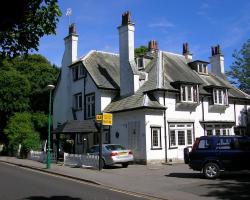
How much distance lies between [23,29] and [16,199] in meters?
6.45

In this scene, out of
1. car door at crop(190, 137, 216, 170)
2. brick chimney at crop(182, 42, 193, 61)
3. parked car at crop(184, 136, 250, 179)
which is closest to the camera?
parked car at crop(184, 136, 250, 179)

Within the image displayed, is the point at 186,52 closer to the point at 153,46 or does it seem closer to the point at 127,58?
the point at 153,46

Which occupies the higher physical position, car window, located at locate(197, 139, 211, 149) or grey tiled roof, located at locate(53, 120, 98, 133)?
grey tiled roof, located at locate(53, 120, 98, 133)

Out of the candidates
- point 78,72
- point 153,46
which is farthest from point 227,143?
point 78,72

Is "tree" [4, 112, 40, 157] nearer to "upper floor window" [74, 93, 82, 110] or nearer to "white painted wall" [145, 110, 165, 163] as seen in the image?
"upper floor window" [74, 93, 82, 110]

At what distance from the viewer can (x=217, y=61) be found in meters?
40.4

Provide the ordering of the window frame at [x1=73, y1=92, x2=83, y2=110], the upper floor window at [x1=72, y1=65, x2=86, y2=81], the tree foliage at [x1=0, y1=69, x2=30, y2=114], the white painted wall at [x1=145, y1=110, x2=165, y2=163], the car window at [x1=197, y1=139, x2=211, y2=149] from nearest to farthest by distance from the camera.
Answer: the car window at [x1=197, y1=139, x2=211, y2=149] → the white painted wall at [x1=145, y1=110, x2=165, y2=163] → the upper floor window at [x1=72, y1=65, x2=86, y2=81] → the window frame at [x1=73, y1=92, x2=83, y2=110] → the tree foliage at [x1=0, y1=69, x2=30, y2=114]

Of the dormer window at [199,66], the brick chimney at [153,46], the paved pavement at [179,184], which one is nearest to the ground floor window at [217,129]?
the dormer window at [199,66]

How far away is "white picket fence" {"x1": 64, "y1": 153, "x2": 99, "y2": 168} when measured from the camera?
24.4 metres

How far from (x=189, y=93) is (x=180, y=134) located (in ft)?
10.5

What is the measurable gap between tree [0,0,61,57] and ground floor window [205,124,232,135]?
83.9ft

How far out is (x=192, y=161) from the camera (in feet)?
62.5

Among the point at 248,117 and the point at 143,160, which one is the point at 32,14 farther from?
the point at 248,117

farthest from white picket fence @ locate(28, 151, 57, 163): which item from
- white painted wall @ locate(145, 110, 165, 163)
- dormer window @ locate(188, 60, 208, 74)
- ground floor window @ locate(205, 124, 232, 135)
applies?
dormer window @ locate(188, 60, 208, 74)
